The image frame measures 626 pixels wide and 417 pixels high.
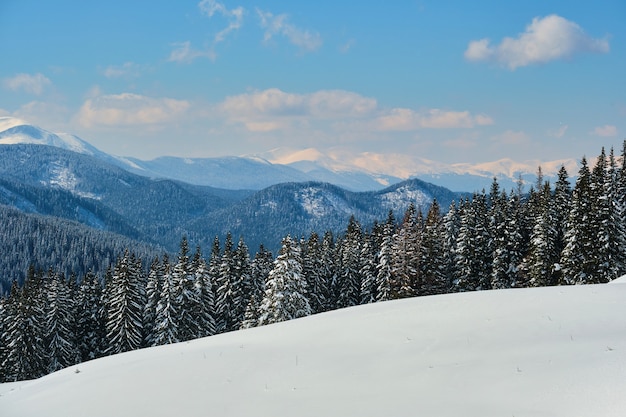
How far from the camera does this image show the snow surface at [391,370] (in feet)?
28.3

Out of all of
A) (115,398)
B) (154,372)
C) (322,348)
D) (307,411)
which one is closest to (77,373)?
(154,372)

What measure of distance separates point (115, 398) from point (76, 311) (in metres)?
44.8

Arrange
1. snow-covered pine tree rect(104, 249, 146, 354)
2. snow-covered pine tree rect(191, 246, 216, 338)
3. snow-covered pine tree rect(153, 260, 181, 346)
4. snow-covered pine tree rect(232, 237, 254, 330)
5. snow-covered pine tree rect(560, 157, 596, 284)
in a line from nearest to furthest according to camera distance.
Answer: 1. snow-covered pine tree rect(560, 157, 596, 284)
2. snow-covered pine tree rect(153, 260, 181, 346)
3. snow-covered pine tree rect(104, 249, 146, 354)
4. snow-covered pine tree rect(191, 246, 216, 338)
5. snow-covered pine tree rect(232, 237, 254, 330)

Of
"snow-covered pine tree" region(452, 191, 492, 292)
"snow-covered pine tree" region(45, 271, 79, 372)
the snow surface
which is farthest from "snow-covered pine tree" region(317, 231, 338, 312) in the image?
the snow surface

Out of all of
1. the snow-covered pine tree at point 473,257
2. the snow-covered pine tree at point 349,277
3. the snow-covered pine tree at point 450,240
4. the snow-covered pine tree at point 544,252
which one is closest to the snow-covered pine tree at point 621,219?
the snow-covered pine tree at point 544,252

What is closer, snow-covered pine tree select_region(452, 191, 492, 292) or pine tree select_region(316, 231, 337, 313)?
snow-covered pine tree select_region(452, 191, 492, 292)

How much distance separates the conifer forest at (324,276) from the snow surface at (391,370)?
2352cm

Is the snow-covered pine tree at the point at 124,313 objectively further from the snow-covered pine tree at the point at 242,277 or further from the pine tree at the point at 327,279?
the pine tree at the point at 327,279

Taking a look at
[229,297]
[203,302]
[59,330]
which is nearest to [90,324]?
[59,330]

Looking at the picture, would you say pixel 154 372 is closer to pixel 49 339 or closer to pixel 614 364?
pixel 614 364

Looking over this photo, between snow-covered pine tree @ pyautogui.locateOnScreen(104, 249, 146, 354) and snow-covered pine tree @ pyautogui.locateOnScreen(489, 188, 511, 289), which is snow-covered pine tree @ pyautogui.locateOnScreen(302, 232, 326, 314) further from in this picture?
snow-covered pine tree @ pyautogui.locateOnScreen(489, 188, 511, 289)

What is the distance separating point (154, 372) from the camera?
486 inches

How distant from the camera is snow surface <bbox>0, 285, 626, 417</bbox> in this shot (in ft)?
28.3

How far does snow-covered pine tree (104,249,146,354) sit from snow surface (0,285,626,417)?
96.0 ft
